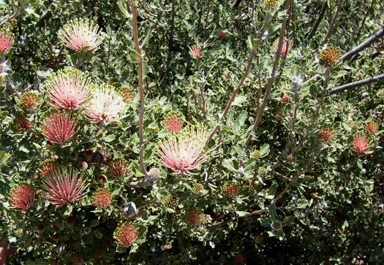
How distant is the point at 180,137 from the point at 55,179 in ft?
1.78

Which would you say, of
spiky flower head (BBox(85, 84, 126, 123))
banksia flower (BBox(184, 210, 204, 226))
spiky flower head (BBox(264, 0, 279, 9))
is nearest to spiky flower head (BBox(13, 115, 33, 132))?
spiky flower head (BBox(85, 84, 126, 123))

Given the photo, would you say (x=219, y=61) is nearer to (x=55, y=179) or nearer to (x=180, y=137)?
(x=180, y=137)

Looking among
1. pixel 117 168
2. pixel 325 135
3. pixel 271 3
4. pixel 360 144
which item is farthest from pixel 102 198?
pixel 360 144

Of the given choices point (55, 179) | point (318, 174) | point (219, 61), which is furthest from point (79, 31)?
point (318, 174)

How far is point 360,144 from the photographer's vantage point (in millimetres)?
2107

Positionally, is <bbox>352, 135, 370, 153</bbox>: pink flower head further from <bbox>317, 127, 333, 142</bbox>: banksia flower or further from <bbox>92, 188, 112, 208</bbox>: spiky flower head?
<bbox>92, 188, 112, 208</bbox>: spiky flower head

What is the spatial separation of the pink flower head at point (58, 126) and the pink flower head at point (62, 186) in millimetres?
143

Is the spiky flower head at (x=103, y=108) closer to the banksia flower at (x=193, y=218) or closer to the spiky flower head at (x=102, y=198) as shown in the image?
the spiky flower head at (x=102, y=198)

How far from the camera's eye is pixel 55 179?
133cm

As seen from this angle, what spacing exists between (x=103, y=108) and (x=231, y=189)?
0.74 metres

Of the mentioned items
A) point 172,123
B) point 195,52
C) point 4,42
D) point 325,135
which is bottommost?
point 325,135

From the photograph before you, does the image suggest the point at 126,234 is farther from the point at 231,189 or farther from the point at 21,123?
the point at 21,123

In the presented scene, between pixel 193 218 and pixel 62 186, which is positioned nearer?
pixel 62 186

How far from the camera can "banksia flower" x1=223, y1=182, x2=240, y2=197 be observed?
63.7 inches
